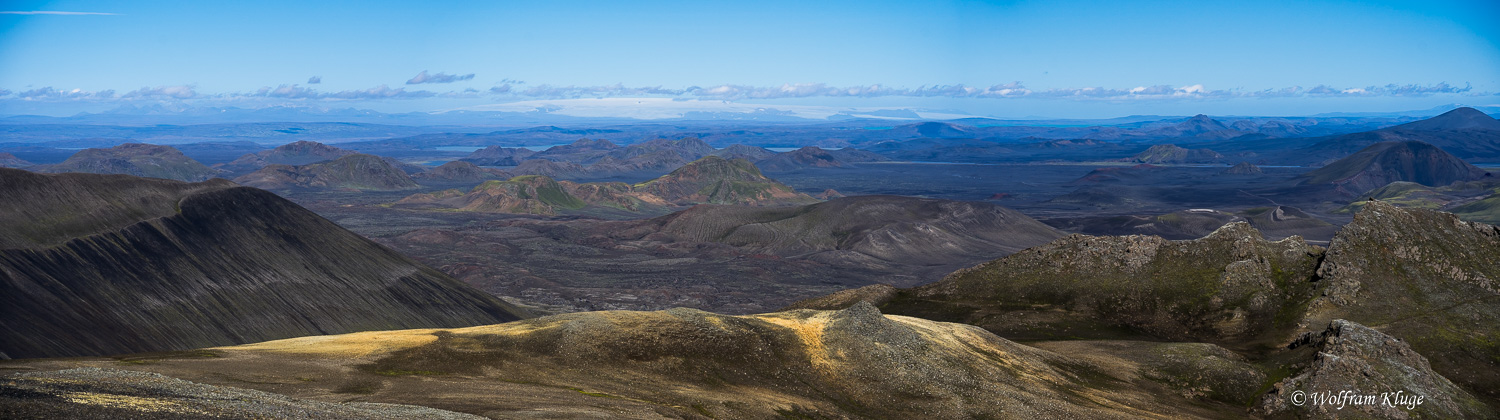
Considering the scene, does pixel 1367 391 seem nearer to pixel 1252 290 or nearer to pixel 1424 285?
pixel 1252 290

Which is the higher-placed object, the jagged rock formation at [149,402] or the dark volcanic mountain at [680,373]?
the jagged rock formation at [149,402]

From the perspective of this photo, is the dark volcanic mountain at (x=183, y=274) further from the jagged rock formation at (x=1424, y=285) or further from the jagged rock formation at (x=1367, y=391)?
the jagged rock formation at (x=1424, y=285)

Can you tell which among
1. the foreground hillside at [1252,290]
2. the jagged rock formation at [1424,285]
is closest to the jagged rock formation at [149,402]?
the foreground hillside at [1252,290]

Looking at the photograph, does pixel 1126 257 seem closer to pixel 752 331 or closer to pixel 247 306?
pixel 752 331

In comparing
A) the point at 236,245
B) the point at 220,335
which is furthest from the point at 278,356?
the point at 236,245

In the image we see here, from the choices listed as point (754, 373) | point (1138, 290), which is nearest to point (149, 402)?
point (754, 373)

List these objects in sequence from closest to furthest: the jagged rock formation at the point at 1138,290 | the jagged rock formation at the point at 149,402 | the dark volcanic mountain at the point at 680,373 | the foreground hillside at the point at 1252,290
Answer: the jagged rock formation at the point at 149,402 < the dark volcanic mountain at the point at 680,373 < the foreground hillside at the point at 1252,290 < the jagged rock formation at the point at 1138,290
